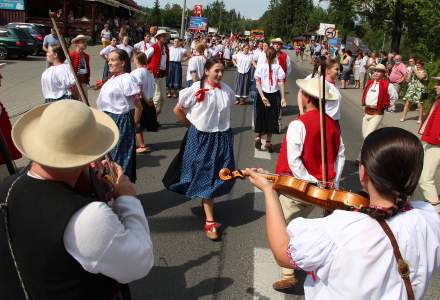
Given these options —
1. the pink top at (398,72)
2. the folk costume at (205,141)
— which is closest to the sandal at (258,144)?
the folk costume at (205,141)

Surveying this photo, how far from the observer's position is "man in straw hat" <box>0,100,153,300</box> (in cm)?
157

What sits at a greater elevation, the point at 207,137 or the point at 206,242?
the point at 207,137

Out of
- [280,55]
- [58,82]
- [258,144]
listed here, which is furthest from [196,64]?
[58,82]

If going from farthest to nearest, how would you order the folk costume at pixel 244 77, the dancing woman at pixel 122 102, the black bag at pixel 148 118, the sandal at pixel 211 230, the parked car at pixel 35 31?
the parked car at pixel 35 31 → the folk costume at pixel 244 77 → the black bag at pixel 148 118 → the dancing woman at pixel 122 102 → the sandal at pixel 211 230

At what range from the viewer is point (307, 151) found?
352cm

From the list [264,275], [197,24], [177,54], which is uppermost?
[197,24]

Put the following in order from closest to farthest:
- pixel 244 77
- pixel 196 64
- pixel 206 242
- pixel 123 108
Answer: pixel 206 242 → pixel 123 108 → pixel 196 64 → pixel 244 77

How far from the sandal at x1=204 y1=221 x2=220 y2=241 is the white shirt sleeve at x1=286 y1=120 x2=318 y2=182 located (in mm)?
1346

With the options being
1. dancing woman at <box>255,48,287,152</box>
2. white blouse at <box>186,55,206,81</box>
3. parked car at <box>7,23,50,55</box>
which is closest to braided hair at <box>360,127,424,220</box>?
dancing woman at <box>255,48,287,152</box>

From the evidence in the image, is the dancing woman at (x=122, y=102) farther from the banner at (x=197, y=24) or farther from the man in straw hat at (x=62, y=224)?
the banner at (x=197, y=24)

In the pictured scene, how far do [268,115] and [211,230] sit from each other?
4.09 metres

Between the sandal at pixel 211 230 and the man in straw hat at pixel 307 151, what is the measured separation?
0.93 metres

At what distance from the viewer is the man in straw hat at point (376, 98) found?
7141 millimetres

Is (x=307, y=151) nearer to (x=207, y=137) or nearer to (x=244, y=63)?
(x=207, y=137)
